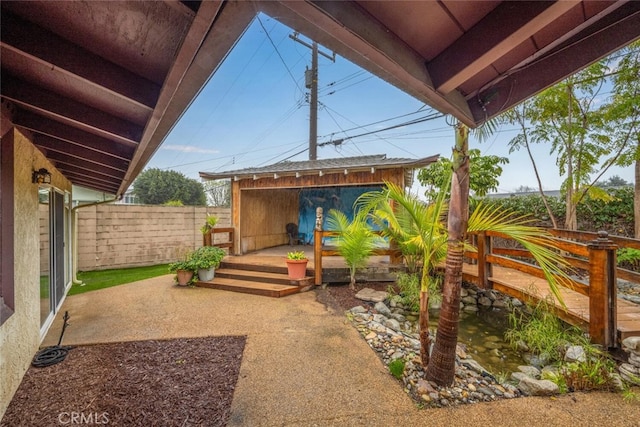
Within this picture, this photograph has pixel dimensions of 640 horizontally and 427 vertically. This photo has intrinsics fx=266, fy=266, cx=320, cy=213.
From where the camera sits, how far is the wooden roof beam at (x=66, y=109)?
1847 millimetres

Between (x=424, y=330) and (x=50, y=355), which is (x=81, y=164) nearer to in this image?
(x=50, y=355)

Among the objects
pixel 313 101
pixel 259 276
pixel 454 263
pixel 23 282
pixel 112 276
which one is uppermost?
pixel 313 101

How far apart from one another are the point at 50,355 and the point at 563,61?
535 centimetres

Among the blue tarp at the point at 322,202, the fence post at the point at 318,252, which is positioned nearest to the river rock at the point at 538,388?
the fence post at the point at 318,252

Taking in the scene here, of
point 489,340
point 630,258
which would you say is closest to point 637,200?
point 630,258

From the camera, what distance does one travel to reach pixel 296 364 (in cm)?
290

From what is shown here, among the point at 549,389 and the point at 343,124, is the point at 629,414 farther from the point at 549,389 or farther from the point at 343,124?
the point at 343,124

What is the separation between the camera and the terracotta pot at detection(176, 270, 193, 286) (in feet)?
19.2

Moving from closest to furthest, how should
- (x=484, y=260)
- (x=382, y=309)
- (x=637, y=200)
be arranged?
(x=382, y=309) → (x=484, y=260) → (x=637, y=200)

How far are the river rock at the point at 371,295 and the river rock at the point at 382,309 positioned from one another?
0.23m

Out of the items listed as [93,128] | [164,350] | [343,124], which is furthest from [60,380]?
[343,124]

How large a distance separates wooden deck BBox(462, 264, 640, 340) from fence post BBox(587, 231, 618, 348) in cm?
14

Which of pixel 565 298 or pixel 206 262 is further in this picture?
pixel 206 262

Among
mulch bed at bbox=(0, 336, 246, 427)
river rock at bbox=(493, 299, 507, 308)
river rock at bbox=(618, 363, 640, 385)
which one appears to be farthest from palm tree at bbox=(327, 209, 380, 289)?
river rock at bbox=(618, 363, 640, 385)
